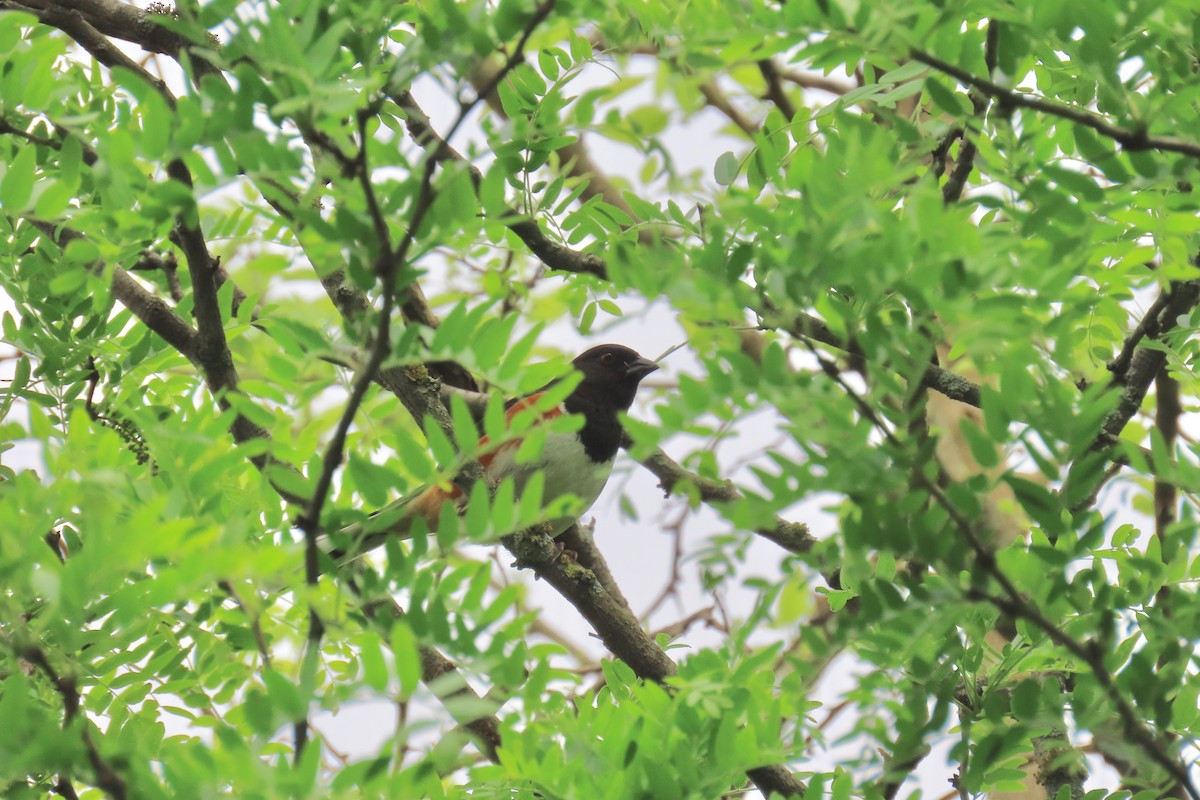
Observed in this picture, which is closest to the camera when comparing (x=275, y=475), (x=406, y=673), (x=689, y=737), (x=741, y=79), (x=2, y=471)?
(x=406, y=673)

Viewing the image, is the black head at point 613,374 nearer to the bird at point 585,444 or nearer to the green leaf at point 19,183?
the bird at point 585,444

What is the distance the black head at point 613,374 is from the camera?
5.88 metres

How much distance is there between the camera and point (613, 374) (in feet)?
19.8

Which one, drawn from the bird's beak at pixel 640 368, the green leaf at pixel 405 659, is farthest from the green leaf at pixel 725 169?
the bird's beak at pixel 640 368

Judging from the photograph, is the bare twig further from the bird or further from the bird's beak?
the bird's beak

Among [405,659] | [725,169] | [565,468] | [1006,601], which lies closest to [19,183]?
[405,659]

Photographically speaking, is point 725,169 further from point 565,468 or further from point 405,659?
point 565,468

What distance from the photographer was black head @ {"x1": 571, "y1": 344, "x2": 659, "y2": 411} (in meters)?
5.88

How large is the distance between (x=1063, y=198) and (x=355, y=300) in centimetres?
206

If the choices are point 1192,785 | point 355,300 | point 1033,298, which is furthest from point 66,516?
point 1192,785

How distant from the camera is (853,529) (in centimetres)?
159

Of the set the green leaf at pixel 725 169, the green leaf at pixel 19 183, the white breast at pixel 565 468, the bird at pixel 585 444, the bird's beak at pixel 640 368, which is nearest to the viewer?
the green leaf at pixel 19 183

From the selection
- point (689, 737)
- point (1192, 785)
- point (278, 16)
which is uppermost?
point (278, 16)

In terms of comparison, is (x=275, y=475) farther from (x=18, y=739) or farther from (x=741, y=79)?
(x=741, y=79)
